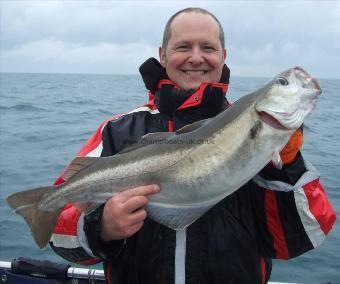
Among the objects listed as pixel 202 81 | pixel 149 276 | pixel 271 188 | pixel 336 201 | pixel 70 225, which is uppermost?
pixel 202 81

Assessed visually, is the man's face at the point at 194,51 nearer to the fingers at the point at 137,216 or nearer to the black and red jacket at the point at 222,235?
the black and red jacket at the point at 222,235

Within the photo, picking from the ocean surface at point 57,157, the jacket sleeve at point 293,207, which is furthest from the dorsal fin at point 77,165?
the ocean surface at point 57,157

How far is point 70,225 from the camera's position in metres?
3.24

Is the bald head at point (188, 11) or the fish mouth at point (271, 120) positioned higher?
the bald head at point (188, 11)

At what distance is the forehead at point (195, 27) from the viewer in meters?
3.45

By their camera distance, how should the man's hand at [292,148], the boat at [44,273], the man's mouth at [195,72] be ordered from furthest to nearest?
the boat at [44,273], the man's mouth at [195,72], the man's hand at [292,148]

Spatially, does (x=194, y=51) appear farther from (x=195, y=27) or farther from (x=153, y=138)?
(x=153, y=138)

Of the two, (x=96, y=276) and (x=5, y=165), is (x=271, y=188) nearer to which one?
(x=96, y=276)

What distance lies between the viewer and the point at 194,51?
3.45 metres

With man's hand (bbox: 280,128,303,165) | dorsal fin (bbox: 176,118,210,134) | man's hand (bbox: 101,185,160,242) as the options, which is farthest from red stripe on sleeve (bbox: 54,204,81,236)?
man's hand (bbox: 280,128,303,165)

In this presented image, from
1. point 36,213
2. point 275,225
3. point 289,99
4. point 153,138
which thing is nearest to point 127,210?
point 153,138

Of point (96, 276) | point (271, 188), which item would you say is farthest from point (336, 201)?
point (271, 188)

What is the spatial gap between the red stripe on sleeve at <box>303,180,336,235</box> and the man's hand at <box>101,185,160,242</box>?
107 cm

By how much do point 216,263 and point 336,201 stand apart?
6.65 m
